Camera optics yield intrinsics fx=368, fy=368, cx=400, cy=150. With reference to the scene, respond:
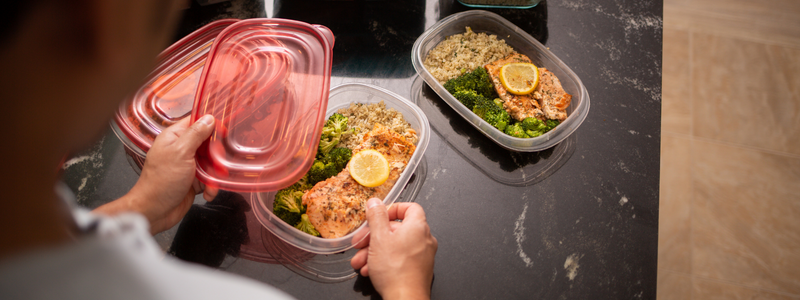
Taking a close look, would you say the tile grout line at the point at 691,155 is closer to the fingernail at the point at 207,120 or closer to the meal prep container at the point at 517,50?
the meal prep container at the point at 517,50

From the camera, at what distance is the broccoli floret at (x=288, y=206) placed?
1.48 metres

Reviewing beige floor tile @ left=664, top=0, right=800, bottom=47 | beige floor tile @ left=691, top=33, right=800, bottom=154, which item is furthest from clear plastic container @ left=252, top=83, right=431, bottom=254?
beige floor tile @ left=664, top=0, right=800, bottom=47

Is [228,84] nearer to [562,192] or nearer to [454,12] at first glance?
[454,12]

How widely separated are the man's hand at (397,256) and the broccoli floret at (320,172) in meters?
0.25

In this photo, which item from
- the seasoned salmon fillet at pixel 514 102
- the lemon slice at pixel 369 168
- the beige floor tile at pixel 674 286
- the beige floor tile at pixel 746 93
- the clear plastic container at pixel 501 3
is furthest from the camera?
the beige floor tile at pixel 746 93

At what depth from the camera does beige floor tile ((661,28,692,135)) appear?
2.82 metres

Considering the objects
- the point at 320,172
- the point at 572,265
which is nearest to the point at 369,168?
the point at 320,172

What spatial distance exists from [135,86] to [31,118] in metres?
0.11

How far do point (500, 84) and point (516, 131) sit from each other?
0.27 metres

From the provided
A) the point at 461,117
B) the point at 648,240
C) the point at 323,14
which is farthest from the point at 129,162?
the point at 648,240

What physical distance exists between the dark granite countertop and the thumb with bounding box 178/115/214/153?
0.43 m

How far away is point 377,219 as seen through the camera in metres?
1.35

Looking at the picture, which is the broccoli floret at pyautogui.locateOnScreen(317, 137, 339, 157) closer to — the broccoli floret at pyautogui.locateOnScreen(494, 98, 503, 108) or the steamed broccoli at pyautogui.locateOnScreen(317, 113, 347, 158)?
the steamed broccoli at pyautogui.locateOnScreen(317, 113, 347, 158)

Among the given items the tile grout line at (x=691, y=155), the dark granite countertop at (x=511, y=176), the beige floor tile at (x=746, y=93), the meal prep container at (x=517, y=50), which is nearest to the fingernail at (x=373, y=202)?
the dark granite countertop at (x=511, y=176)
